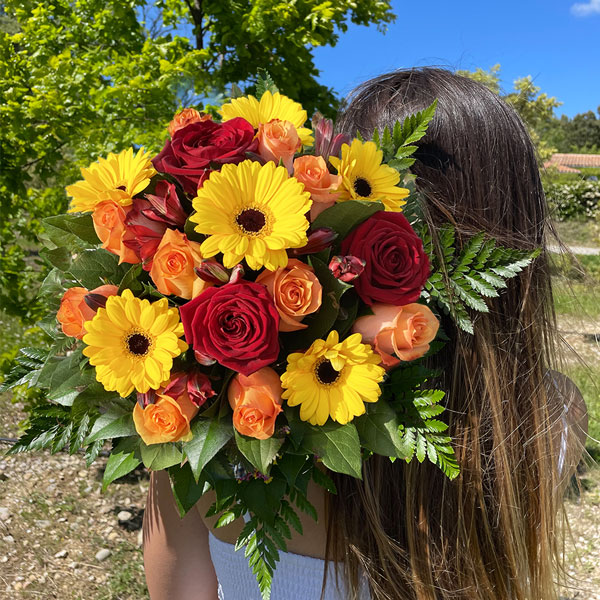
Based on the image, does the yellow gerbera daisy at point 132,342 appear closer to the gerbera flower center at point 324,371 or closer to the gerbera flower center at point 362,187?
the gerbera flower center at point 324,371

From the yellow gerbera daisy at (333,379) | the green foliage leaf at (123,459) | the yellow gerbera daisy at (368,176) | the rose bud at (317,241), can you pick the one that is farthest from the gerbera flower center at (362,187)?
the green foliage leaf at (123,459)

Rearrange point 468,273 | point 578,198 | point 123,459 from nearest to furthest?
point 123,459, point 468,273, point 578,198

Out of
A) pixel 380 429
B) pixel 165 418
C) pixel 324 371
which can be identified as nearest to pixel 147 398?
pixel 165 418

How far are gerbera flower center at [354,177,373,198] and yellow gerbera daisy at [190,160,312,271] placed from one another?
5.6 inches

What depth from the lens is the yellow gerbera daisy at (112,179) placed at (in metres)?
0.97

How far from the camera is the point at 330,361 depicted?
882 mm

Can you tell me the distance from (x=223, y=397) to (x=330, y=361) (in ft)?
0.64

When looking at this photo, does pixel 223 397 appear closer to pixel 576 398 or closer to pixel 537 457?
pixel 537 457

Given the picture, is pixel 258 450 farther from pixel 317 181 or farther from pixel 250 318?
pixel 317 181

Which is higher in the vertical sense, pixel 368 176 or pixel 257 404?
pixel 368 176

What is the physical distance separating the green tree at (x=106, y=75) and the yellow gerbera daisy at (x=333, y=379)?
6.76 ft

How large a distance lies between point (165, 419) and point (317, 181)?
46 cm

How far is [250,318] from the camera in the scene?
819 millimetres

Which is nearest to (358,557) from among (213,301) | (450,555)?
(450,555)
